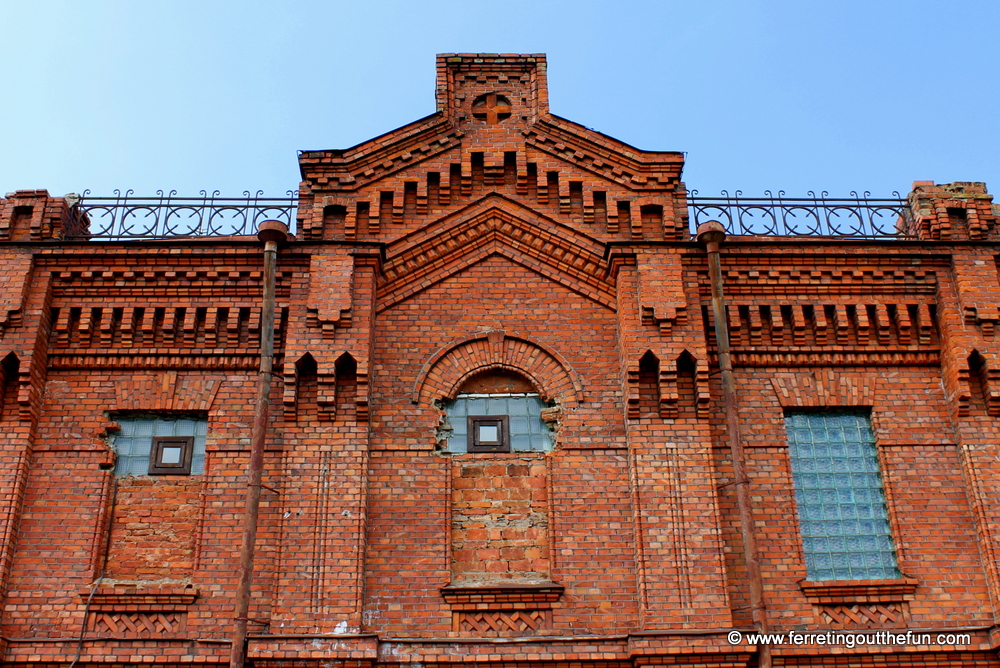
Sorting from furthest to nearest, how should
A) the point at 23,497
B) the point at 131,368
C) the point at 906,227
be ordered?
the point at 906,227 → the point at 131,368 → the point at 23,497

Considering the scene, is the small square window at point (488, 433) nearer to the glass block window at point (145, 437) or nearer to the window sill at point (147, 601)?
the glass block window at point (145, 437)

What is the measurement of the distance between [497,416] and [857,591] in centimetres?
399

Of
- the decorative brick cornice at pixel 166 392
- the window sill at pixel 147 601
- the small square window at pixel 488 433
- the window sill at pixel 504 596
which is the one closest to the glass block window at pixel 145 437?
the decorative brick cornice at pixel 166 392

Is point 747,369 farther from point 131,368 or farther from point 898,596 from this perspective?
point 131,368

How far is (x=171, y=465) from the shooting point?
1070 cm

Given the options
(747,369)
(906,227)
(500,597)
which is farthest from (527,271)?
(906,227)

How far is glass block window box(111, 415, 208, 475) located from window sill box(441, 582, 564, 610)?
119 inches

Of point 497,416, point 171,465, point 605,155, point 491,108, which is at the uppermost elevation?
point 491,108

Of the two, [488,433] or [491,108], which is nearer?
[488,433]

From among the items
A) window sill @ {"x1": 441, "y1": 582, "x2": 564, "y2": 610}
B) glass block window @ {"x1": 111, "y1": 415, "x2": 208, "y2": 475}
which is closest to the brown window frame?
glass block window @ {"x1": 111, "y1": 415, "x2": 208, "y2": 475}

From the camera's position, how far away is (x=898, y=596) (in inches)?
396

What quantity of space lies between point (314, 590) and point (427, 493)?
4.90 ft

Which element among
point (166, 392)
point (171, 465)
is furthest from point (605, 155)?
point (171, 465)

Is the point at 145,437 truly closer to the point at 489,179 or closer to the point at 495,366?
the point at 495,366
